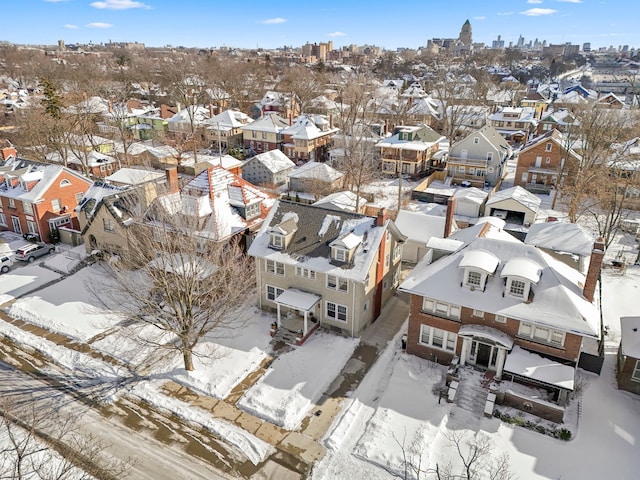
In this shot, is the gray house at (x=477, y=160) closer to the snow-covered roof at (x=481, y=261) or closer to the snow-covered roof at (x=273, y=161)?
the snow-covered roof at (x=273, y=161)

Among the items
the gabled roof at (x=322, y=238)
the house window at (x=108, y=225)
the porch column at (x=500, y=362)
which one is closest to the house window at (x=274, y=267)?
the gabled roof at (x=322, y=238)

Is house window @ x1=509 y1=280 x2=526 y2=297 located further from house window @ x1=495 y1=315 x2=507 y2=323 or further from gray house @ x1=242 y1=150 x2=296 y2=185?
gray house @ x1=242 y1=150 x2=296 y2=185

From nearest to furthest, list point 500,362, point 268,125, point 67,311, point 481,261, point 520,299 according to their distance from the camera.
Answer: point 520,299 < point 500,362 < point 481,261 < point 67,311 < point 268,125

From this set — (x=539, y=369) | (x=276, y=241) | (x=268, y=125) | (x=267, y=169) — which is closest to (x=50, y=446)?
(x=276, y=241)

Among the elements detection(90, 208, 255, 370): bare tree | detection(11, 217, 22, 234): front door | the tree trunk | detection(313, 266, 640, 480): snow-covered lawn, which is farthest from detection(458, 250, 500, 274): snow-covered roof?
detection(11, 217, 22, 234): front door

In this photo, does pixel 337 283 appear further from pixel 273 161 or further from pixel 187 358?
pixel 273 161
